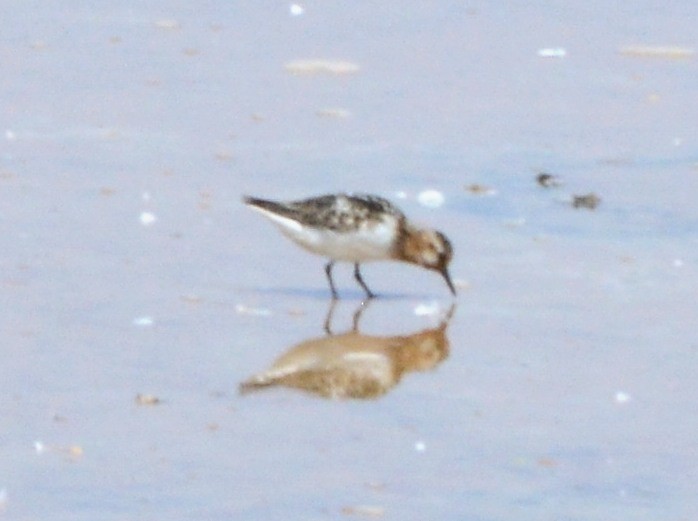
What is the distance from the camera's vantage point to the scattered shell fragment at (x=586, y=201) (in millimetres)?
9930

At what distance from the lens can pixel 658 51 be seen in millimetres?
12727

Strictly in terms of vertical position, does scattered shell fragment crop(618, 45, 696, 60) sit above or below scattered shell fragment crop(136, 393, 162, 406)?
below

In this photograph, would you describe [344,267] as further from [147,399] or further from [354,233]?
[147,399]

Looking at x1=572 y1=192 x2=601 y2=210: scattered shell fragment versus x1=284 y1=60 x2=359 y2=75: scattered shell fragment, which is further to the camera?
x1=284 y1=60 x2=359 y2=75: scattered shell fragment

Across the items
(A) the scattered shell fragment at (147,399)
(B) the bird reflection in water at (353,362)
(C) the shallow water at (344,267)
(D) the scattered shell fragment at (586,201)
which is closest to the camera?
(C) the shallow water at (344,267)

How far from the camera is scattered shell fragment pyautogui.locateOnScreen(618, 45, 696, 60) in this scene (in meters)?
12.6

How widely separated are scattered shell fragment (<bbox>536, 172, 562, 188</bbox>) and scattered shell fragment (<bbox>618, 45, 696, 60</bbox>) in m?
2.52

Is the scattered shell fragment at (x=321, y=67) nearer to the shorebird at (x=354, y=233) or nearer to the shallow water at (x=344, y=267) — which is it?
the shallow water at (x=344, y=267)

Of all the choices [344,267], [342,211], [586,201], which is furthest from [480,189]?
[342,211]

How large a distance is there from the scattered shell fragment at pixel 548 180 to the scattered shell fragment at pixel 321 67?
2147 mm

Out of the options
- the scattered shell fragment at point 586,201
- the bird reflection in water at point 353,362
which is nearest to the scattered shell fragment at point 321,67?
the scattered shell fragment at point 586,201

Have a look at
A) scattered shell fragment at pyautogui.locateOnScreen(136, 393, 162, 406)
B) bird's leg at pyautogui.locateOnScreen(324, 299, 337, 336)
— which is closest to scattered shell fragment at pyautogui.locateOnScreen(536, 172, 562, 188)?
bird's leg at pyautogui.locateOnScreen(324, 299, 337, 336)

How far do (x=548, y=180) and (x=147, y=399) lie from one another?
362cm

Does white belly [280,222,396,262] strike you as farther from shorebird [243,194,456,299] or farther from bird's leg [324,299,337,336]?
bird's leg [324,299,337,336]
